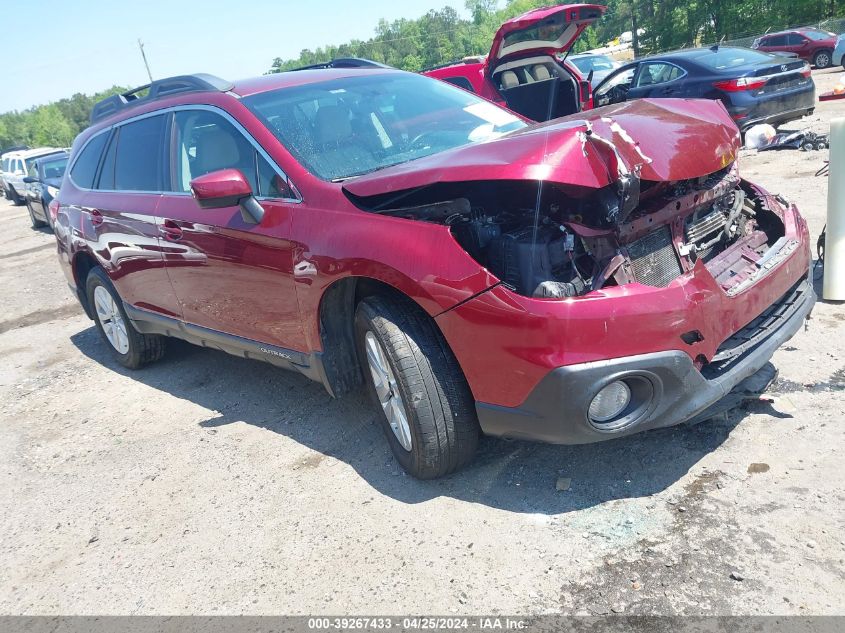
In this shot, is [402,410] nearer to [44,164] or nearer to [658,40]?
[44,164]

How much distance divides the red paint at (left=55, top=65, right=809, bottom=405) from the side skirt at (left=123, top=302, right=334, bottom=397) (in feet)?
0.21

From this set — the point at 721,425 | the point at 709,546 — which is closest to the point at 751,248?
the point at 721,425

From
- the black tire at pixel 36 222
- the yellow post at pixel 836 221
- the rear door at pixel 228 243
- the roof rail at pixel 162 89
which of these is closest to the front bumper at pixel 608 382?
the rear door at pixel 228 243

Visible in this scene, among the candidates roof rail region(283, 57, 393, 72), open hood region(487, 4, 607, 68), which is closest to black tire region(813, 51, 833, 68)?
open hood region(487, 4, 607, 68)

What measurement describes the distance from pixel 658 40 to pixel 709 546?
4511 centimetres

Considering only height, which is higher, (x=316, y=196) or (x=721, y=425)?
(x=316, y=196)

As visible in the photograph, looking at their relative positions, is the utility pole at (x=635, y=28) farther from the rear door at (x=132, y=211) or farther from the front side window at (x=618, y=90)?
the rear door at (x=132, y=211)

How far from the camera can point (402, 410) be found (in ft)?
10.2

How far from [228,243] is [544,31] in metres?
5.49

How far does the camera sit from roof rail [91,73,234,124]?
13.7ft

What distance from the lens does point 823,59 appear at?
22.2 m

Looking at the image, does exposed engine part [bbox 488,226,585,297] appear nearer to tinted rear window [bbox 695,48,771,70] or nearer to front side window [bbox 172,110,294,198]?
front side window [bbox 172,110,294,198]

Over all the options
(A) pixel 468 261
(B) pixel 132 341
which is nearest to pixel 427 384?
(A) pixel 468 261

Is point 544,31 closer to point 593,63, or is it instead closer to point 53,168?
point 593,63
